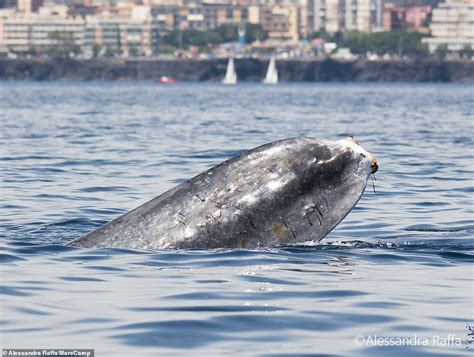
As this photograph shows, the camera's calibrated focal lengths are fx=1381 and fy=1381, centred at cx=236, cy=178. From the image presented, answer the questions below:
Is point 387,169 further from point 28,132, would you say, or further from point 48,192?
point 28,132

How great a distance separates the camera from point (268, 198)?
12508 mm

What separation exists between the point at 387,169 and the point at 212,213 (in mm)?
17352

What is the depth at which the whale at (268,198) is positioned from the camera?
41.1ft

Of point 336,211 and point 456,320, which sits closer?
point 456,320

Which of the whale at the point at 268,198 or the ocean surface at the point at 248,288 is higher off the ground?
the whale at the point at 268,198

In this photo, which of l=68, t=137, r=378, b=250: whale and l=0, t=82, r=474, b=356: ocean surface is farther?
l=68, t=137, r=378, b=250: whale

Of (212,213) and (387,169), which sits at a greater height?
(212,213)

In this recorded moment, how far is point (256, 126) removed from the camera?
54.8 meters

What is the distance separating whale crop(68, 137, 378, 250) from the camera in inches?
493

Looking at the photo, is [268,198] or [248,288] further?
[248,288]

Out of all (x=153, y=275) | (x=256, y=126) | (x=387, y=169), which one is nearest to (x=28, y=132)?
(x=256, y=126)

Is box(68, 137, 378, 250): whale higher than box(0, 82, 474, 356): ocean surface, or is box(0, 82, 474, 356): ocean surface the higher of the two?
box(68, 137, 378, 250): whale

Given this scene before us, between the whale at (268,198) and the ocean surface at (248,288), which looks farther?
the whale at (268,198)

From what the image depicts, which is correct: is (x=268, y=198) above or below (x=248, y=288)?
above
